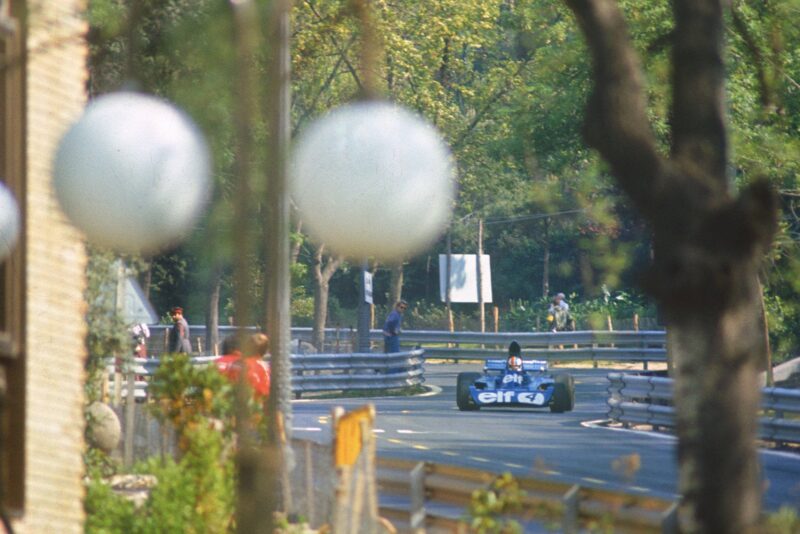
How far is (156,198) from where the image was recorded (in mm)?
5195

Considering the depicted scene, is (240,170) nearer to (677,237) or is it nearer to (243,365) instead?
(243,365)

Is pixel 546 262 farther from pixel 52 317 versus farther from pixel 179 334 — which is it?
pixel 52 317

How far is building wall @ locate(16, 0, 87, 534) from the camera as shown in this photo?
359 inches

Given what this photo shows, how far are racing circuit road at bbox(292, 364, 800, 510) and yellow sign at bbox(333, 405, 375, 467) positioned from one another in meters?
6.17

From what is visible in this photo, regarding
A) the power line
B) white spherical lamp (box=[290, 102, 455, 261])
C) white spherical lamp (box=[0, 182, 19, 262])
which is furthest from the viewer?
the power line

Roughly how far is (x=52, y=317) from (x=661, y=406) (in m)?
16.0

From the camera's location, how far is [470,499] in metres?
9.26

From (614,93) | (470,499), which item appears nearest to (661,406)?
(470,499)

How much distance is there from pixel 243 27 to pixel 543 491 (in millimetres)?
4503

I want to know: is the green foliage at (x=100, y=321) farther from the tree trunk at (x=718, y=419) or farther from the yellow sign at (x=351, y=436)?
the tree trunk at (x=718, y=419)

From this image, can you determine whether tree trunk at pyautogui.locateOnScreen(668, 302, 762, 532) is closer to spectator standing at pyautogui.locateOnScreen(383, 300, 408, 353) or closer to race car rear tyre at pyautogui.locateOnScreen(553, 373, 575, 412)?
race car rear tyre at pyautogui.locateOnScreen(553, 373, 575, 412)

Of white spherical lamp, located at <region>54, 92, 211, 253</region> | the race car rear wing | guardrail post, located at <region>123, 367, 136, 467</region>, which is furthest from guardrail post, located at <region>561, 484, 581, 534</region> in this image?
the race car rear wing

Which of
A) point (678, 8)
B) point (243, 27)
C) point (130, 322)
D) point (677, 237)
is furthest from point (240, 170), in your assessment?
point (130, 322)

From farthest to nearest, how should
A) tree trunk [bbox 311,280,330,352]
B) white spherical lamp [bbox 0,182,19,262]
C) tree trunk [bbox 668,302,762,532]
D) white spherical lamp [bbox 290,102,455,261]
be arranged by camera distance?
tree trunk [bbox 311,280,330,352] < white spherical lamp [bbox 0,182,19,262] < tree trunk [bbox 668,302,762,532] < white spherical lamp [bbox 290,102,455,261]
